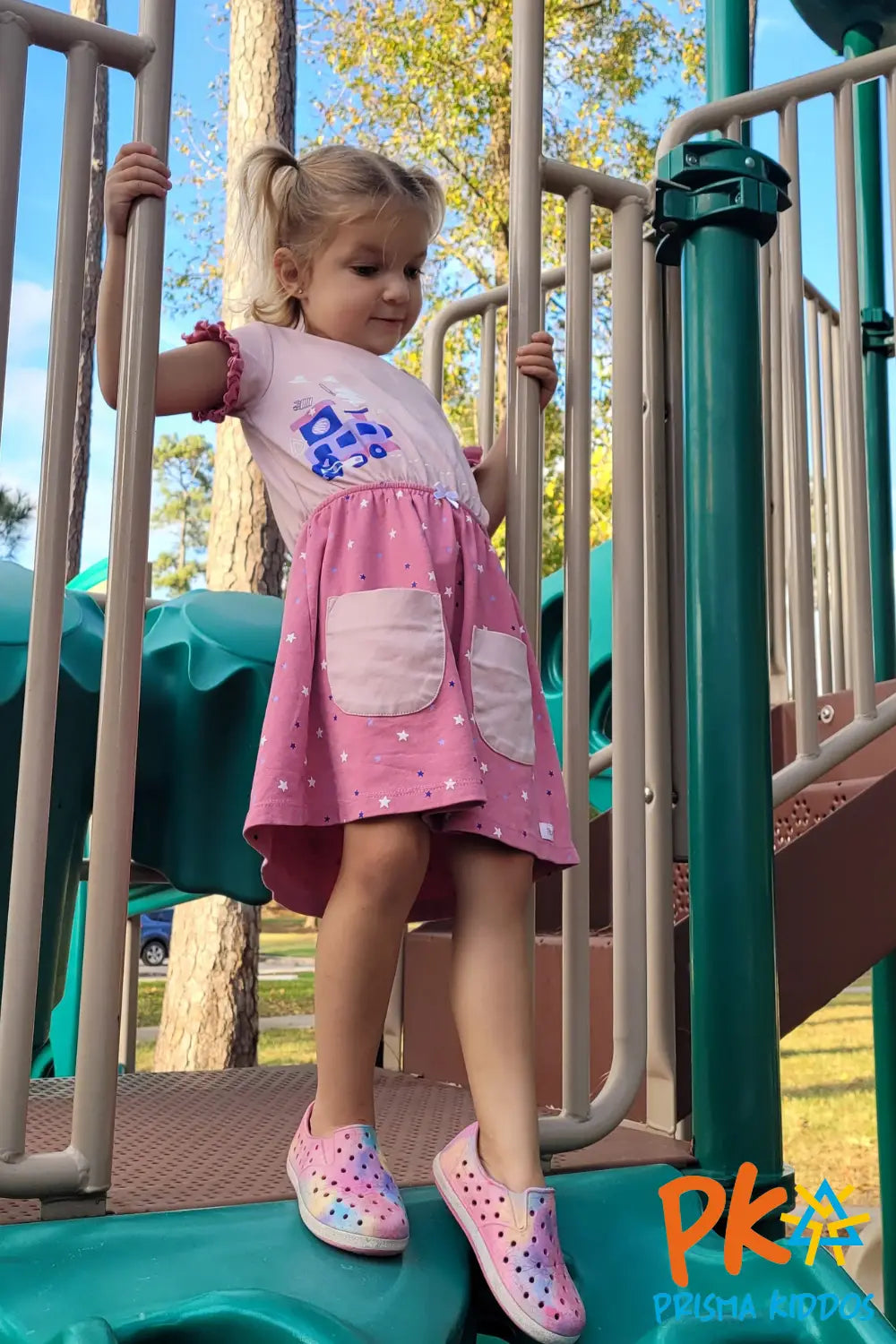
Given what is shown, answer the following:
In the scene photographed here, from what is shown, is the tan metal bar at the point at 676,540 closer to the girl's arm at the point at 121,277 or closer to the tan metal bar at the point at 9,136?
the girl's arm at the point at 121,277

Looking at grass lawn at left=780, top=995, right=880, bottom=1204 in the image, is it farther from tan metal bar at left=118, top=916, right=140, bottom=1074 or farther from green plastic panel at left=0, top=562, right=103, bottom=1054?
tan metal bar at left=118, top=916, right=140, bottom=1074

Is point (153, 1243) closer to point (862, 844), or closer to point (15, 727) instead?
point (15, 727)

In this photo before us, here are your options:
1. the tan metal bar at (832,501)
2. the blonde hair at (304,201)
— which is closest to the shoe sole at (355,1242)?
the blonde hair at (304,201)

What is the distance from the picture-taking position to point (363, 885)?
Answer: 1271mm

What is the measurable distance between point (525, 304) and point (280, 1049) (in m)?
8.61

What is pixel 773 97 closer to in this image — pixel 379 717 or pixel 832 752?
pixel 832 752

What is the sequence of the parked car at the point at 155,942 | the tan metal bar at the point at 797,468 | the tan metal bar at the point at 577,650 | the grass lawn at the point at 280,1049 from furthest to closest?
the parked car at the point at 155,942, the grass lawn at the point at 280,1049, the tan metal bar at the point at 797,468, the tan metal bar at the point at 577,650

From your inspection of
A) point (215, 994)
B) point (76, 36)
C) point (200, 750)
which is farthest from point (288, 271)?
point (215, 994)

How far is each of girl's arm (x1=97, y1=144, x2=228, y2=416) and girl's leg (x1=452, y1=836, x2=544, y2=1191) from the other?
1.88 feet

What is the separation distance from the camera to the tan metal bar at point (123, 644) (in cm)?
111

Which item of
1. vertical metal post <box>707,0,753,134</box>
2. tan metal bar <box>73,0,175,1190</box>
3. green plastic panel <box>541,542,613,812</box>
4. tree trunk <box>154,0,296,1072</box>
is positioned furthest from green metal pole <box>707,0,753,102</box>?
tree trunk <box>154,0,296,1072</box>

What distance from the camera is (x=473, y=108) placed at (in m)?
11.5

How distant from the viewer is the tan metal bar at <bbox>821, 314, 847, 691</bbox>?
307 centimetres

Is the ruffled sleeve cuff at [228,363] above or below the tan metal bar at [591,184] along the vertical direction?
below
